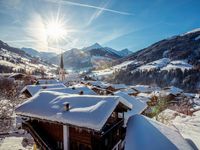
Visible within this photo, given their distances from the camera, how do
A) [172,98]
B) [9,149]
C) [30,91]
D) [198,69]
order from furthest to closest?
[198,69] < [172,98] < [30,91] < [9,149]

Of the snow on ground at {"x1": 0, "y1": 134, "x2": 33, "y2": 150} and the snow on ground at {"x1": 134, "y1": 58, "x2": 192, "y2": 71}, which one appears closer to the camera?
the snow on ground at {"x1": 0, "y1": 134, "x2": 33, "y2": 150}

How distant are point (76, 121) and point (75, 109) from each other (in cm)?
93

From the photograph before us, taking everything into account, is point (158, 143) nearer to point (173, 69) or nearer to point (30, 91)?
point (30, 91)

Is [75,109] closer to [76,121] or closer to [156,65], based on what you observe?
[76,121]

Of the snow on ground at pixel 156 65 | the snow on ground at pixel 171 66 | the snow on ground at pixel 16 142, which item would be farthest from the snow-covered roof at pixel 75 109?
the snow on ground at pixel 156 65

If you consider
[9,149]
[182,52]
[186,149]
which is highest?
[182,52]

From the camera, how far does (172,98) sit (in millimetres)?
62312

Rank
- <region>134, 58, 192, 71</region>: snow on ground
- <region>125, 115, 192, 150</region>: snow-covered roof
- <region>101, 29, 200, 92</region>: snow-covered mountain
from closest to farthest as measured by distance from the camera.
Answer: <region>125, 115, 192, 150</region>: snow-covered roof < <region>101, 29, 200, 92</region>: snow-covered mountain < <region>134, 58, 192, 71</region>: snow on ground

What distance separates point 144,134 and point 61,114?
180 inches

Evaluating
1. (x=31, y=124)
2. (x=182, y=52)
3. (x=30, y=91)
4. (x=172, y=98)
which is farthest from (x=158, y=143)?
(x=182, y=52)

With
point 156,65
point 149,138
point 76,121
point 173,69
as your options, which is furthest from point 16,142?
point 156,65

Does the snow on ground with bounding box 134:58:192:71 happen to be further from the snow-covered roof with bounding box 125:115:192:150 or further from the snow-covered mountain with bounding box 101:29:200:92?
the snow-covered roof with bounding box 125:115:192:150

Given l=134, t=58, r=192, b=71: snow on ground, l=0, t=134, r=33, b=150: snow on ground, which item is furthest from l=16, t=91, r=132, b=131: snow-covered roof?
l=134, t=58, r=192, b=71: snow on ground

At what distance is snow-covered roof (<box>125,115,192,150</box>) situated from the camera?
31.2ft
